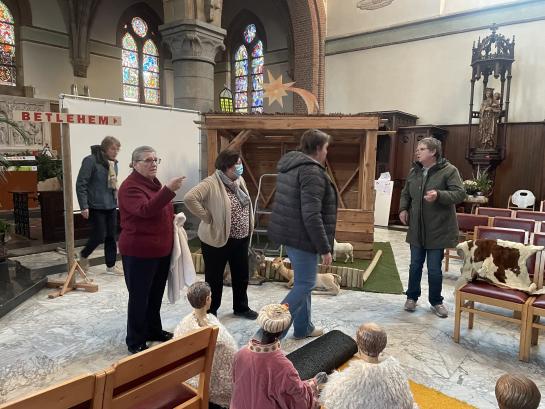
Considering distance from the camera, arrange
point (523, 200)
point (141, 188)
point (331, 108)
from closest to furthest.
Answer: point (141, 188) → point (523, 200) → point (331, 108)

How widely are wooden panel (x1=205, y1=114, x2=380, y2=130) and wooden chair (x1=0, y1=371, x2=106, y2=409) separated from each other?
4.97 metres

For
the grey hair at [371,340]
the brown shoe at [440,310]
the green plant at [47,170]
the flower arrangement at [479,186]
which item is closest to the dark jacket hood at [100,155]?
the green plant at [47,170]

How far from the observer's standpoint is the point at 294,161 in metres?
2.90

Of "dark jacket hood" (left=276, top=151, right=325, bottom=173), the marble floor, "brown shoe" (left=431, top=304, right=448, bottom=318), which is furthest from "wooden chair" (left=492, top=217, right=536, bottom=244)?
"dark jacket hood" (left=276, top=151, right=325, bottom=173)

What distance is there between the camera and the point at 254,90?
14469 millimetres

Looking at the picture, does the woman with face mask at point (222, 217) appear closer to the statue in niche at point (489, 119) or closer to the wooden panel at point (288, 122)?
the wooden panel at point (288, 122)

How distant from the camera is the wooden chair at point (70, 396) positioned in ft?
3.76

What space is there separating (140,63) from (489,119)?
447 inches

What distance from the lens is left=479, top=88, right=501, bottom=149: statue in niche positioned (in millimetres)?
8586

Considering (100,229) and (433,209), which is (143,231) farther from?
(433,209)

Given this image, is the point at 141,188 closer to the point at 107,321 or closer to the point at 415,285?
the point at 107,321

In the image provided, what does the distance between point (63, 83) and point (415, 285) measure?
12157 millimetres

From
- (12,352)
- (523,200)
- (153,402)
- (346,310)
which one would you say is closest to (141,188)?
(153,402)

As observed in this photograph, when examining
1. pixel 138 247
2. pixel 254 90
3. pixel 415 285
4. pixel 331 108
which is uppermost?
pixel 254 90
